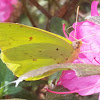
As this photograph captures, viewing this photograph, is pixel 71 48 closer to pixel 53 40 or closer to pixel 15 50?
pixel 53 40

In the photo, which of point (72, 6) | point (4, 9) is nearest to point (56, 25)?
point (72, 6)

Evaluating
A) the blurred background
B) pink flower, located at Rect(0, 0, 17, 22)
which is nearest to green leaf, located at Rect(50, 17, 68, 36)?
the blurred background

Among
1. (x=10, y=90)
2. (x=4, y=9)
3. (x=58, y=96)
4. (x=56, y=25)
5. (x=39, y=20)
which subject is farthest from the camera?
(x=39, y=20)

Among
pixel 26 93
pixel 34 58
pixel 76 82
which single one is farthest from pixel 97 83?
pixel 26 93

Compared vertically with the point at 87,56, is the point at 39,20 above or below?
above

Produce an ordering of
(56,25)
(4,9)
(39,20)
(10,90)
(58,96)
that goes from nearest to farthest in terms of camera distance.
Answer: (58,96)
(10,90)
(56,25)
(4,9)
(39,20)

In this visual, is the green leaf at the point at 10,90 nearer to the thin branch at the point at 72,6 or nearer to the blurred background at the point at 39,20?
the blurred background at the point at 39,20

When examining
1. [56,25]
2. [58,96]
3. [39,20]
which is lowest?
[58,96]

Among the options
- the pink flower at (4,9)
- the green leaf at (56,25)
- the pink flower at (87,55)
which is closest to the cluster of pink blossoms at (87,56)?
the pink flower at (87,55)

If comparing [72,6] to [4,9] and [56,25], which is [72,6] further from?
[4,9]
